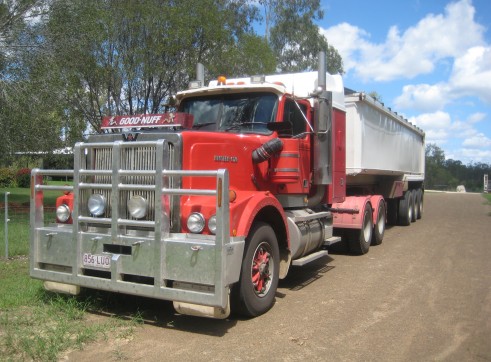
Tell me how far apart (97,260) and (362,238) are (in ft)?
20.2

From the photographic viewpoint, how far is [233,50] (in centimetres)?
1858

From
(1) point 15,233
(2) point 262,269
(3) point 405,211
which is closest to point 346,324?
(2) point 262,269

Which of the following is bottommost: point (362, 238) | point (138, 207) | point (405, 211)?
point (362, 238)

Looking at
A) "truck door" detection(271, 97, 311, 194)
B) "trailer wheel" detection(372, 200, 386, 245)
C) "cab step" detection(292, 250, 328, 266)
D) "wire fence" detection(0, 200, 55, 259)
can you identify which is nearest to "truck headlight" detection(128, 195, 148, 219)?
"truck door" detection(271, 97, 311, 194)

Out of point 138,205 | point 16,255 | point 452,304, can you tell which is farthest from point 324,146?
point 16,255

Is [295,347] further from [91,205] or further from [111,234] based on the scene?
[91,205]

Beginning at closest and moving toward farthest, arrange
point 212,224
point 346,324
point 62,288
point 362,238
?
point 212,224 < point 346,324 < point 62,288 < point 362,238

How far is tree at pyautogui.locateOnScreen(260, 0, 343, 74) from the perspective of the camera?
3464cm

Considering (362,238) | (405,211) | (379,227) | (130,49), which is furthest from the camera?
(130,49)

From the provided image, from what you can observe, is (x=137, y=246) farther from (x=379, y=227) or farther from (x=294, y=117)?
(x=379, y=227)

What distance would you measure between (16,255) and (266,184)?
17.5 feet

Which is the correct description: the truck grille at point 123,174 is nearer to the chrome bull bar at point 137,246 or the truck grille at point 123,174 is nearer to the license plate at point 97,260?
the chrome bull bar at point 137,246

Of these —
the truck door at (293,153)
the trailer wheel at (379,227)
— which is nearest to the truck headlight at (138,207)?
the truck door at (293,153)

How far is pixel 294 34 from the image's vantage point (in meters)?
35.4
